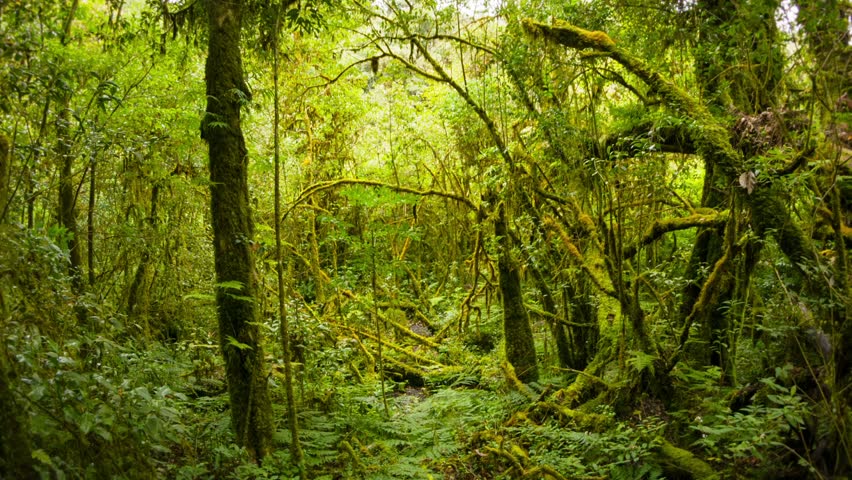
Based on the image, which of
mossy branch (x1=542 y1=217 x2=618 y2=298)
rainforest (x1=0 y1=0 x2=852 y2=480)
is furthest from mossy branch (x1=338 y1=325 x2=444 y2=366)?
mossy branch (x1=542 y1=217 x2=618 y2=298)

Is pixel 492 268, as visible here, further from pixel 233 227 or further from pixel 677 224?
pixel 233 227

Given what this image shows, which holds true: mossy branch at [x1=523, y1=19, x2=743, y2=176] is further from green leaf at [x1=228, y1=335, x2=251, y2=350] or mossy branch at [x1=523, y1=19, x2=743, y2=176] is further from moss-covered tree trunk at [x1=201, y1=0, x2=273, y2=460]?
green leaf at [x1=228, y1=335, x2=251, y2=350]

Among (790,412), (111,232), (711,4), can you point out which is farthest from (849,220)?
(111,232)

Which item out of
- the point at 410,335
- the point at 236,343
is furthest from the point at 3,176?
the point at 410,335

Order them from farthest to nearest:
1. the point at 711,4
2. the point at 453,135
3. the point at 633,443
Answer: the point at 453,135
the point at 711,4
the point at 633,443

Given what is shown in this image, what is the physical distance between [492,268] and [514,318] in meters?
1.61

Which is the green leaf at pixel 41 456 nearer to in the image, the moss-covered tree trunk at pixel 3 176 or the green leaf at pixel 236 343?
the moss-covered tree trunk at pixel 3 176

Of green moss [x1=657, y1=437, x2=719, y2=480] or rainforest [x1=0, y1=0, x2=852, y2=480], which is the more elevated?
rainforest [x1=0, y1=0, x2=852, y2=480]

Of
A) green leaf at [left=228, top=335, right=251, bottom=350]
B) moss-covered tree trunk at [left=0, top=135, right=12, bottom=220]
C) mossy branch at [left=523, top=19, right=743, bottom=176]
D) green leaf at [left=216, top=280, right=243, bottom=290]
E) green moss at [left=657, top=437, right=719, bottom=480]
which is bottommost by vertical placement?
green moss at [left=657, top=437, right=719, bottom=480]

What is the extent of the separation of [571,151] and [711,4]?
2.10 m

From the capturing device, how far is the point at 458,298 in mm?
11953

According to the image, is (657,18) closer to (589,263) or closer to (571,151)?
(571,151)

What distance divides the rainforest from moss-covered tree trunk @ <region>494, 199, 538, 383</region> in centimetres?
3

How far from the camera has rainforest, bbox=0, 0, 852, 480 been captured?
3.46 metres
